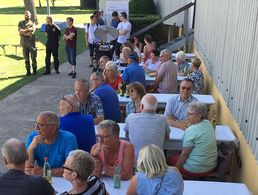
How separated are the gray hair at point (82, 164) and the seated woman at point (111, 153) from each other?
77cm

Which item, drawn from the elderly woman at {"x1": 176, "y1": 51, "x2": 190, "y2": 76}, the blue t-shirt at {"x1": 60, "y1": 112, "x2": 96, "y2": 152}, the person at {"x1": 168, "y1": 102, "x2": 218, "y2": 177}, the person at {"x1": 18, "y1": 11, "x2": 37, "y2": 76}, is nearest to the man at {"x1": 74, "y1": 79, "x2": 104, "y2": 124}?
the blue t-shirt at {"x1": 60, "y1": 112, "x2": 96, "y2": 152}

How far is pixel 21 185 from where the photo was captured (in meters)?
3.12

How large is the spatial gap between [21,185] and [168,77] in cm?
526

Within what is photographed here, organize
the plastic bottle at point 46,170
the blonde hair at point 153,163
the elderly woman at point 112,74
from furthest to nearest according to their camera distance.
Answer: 1. the elderly woman at point 112,74
2. the plastic bottle at point 46,170
3. the blonde hair at point 153,163

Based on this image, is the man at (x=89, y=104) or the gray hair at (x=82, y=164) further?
the man at (x=89, y=104)

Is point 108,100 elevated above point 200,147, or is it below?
above

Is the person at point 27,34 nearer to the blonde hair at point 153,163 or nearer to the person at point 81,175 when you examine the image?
the person at point 81,175

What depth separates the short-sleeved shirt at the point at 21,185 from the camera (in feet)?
10.2

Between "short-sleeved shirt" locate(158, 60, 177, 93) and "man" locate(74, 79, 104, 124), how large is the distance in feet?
8.11

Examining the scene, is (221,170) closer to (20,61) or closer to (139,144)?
(139,144)

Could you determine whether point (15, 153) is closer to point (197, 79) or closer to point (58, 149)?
point (58, 149)

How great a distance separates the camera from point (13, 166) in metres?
3.35

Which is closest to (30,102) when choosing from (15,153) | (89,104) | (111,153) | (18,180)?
(89,104)

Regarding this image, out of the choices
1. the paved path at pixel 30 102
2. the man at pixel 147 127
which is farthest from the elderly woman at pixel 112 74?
the man at pixel 147 127
